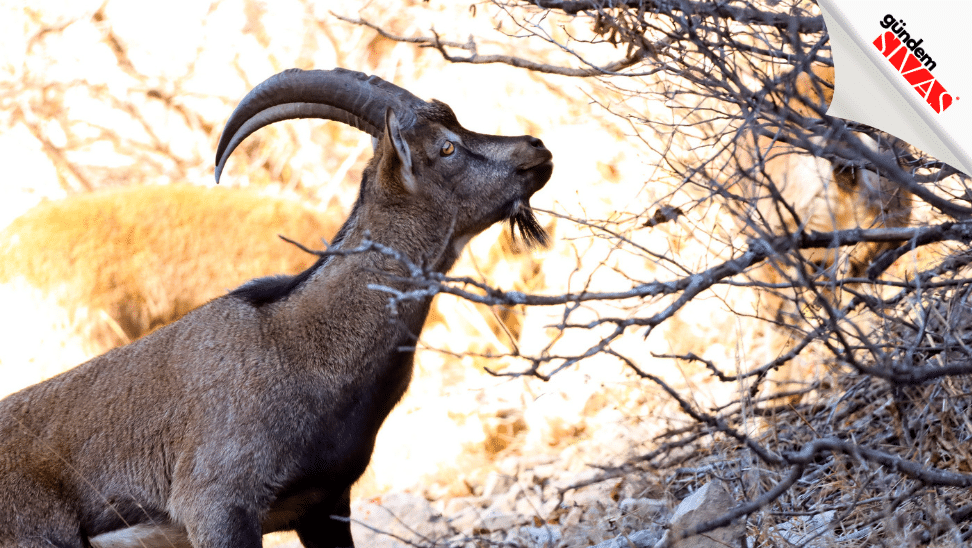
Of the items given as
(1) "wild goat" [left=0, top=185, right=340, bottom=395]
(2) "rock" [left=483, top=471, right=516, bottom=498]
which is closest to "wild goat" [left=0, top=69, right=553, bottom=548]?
(2) "rock" [left=483, top=471, right=516, bottom=498]

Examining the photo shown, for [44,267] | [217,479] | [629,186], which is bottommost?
[217,479]

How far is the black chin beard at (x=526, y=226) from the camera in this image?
154 inches

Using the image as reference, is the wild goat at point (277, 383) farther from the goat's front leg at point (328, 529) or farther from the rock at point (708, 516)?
the rock at point (708, 516)

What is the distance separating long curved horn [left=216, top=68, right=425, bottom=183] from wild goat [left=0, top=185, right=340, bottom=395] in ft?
12.1

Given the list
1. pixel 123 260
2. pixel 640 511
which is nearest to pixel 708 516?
pixel 640 511

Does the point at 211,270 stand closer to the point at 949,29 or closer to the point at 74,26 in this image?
the point at 74,26

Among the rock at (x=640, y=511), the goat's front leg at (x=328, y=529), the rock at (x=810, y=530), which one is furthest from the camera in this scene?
the rock at (x=640, y=511)

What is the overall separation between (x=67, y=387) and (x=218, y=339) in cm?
77

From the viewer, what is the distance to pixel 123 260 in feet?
24.9

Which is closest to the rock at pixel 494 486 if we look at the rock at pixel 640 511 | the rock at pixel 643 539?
the rock at pixel 640 511

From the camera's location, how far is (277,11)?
8.36 m

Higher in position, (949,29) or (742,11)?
(742,11)

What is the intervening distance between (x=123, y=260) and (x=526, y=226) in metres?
4.82

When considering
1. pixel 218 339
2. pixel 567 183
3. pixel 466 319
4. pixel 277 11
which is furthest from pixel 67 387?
pixel 277 11
